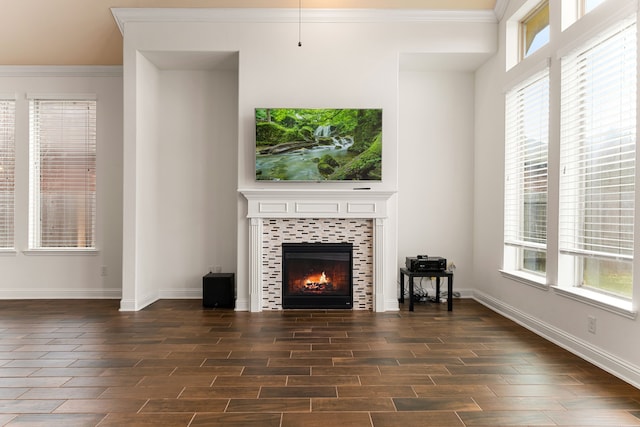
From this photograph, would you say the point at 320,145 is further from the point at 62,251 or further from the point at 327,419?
the point at 62,251

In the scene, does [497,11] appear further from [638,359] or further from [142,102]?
[142,102]

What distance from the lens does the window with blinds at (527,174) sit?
Answer: 426cm

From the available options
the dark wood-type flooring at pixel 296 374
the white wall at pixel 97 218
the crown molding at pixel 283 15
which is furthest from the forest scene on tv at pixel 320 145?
the white wall at pixel 97 218

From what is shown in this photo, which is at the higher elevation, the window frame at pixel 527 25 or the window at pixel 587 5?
the window frame at pixel 527 25

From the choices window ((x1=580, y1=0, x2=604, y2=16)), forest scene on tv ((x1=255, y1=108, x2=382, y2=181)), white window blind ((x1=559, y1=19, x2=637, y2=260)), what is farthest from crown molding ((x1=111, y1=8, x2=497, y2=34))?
white window blind ((x1=559, y1=19, x2=637, y2=260))

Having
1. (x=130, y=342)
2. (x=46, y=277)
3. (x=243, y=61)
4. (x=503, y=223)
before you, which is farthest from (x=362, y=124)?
(x=46, y=277)

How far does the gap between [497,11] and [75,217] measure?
5700mm

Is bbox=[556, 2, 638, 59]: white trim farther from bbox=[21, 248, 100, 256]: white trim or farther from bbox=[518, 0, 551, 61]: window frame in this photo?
bbox=[21, 248, 100, 256]: white trim

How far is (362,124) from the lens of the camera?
499cm

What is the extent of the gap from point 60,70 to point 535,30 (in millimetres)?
5630

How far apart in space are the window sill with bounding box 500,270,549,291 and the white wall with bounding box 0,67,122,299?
4671 millimetres

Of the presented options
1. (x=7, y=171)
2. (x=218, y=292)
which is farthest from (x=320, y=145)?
(x=7, y=171)

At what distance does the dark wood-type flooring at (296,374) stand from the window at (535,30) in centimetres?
279

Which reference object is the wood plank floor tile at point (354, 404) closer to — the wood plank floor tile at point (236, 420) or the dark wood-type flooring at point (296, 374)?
the dark wood-type flooring at point (296, 374)
